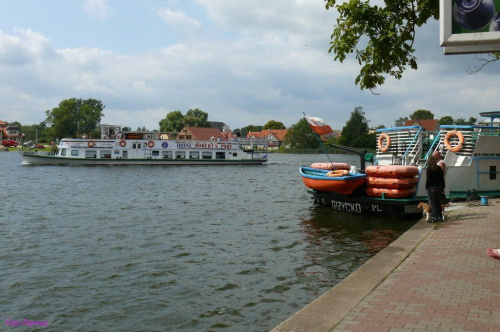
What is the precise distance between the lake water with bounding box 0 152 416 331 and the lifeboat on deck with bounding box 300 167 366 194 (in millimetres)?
1250

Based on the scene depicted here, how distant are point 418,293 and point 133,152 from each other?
58.6 metres

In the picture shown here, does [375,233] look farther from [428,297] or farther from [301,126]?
[301,126]

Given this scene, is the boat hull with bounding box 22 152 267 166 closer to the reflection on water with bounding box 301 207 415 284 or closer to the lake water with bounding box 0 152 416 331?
the lake water with bounding box 0 152 416 331

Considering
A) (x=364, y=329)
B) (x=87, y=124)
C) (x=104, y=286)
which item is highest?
(x=87, y=124)

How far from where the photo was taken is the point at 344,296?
6477mm

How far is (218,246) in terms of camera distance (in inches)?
531

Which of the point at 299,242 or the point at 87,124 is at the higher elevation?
the point at 87,124

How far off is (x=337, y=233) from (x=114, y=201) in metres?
14.6

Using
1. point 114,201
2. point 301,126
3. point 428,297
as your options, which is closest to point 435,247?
point 428,297

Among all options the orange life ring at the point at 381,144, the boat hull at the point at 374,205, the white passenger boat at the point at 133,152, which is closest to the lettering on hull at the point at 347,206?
the boat hull at the point at 374,205

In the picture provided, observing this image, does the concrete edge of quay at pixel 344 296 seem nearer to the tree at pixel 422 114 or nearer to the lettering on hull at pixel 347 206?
the lettering on hull at pixel 347 206

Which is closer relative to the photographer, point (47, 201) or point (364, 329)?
point (364, 329)

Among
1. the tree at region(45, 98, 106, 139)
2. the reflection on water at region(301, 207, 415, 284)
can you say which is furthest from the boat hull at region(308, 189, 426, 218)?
the tree at region(45, 98, 106, 139)

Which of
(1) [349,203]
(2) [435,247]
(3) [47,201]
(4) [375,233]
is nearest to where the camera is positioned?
(2) [435,247]
